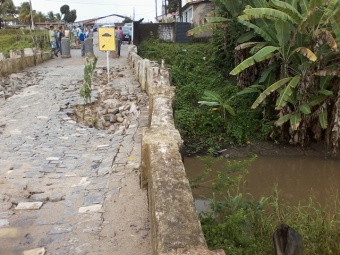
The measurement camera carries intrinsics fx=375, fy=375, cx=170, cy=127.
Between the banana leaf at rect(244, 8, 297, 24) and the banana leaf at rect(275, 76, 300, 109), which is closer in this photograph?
the banana leaf at rect(244, 8, 297, 24)

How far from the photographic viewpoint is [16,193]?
468 cm

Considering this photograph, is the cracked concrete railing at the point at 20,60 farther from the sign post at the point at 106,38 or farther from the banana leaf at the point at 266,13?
the banana leaf at the point at 266,13

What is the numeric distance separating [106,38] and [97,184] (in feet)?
25.1

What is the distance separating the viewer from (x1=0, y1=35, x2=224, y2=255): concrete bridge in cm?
301

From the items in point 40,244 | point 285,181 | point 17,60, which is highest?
point 17,60

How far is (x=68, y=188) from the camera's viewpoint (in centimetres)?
488

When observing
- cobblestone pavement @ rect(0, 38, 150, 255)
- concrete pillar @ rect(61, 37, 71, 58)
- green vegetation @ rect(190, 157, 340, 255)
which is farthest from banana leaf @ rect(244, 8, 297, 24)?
concrete pillar @ rect(61, 37, 71, 58)

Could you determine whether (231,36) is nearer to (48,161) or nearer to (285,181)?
(285,181)

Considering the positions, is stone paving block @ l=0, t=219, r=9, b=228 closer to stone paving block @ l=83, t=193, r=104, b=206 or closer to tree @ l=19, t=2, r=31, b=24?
stone paving block @ l=83, t=193, r=104, b=206

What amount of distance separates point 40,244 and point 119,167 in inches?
77.6

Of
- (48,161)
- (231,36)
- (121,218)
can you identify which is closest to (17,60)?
(231,36)

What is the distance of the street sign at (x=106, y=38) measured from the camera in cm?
1162

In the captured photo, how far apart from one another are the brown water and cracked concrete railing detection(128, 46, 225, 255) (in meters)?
3.10

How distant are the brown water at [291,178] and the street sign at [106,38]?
4408 mm
